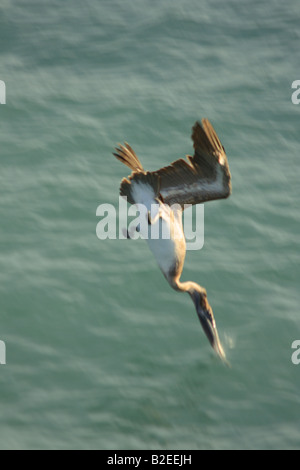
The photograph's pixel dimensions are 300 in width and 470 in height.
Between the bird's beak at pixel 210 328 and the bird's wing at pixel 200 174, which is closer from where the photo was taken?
the bird's wing at pixel 200 174

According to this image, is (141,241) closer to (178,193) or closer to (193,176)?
(178,193)

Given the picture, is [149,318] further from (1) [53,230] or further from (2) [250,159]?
(2) [250,159]

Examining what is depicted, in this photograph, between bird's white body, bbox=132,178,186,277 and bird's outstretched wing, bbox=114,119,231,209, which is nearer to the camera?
bird's outstretched wing, bbox=114,119,231,209

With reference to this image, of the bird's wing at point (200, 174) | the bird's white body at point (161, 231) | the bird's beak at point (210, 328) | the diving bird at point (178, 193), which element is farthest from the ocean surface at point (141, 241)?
the bird's wing at point (200, 174)

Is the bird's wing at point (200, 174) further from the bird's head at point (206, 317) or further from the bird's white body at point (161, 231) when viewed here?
the bird's head at point (206, 317)

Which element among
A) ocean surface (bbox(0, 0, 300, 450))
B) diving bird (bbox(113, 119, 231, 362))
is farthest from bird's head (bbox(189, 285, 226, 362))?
ocean surface (bbox(0, 0, 300, 450))

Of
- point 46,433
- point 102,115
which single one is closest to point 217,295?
point 46,433

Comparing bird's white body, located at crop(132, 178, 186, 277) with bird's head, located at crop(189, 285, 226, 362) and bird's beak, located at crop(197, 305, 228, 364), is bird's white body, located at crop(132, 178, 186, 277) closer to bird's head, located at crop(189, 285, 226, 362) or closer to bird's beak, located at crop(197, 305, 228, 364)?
bird's head, located at crop(189, 285, 226, 362)
